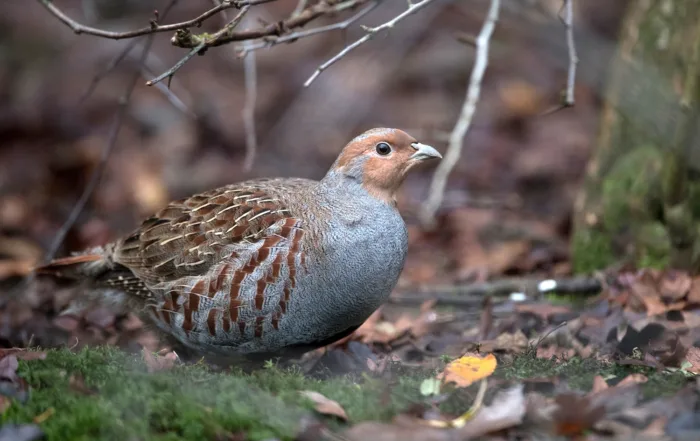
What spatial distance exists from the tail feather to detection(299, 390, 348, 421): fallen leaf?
2.42 metres

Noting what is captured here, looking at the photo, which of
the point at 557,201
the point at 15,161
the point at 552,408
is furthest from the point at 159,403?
the point at 15,161

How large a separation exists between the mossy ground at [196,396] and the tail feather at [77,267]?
4.69ft

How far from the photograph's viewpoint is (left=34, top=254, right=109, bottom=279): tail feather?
5508 mm

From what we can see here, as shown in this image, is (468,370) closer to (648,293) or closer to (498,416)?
(498,416)

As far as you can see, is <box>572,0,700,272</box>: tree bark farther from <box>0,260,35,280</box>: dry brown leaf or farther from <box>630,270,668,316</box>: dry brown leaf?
<box>0,260,35,280</box>: dry brown leaf

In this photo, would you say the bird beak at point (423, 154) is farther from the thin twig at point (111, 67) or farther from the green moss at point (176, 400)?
the thin twig at point (111, 67)

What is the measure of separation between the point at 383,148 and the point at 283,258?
88 cm

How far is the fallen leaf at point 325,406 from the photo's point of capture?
11.2ft

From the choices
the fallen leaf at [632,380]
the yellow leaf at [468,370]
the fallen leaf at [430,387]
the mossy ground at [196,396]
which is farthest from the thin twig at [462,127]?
the fallen leaf at [632,380]

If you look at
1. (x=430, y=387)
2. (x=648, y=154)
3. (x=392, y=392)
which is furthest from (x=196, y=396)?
(x=648, y=154)

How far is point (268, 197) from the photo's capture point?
489 centimetres

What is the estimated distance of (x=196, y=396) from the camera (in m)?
3.57

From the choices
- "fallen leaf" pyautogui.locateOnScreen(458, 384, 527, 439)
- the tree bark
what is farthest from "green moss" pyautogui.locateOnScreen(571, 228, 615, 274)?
"fallen leaf" pyautogui.locateOnScreen(458, 384, 527, 439)

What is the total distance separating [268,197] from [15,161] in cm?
696
